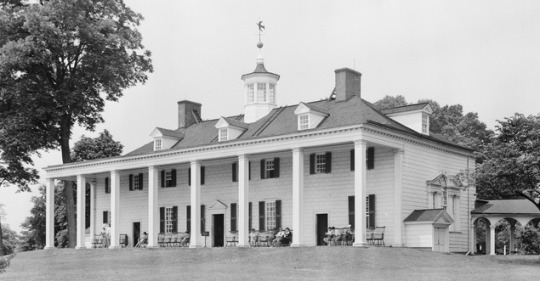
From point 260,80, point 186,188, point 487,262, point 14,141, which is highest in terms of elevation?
point 260,80

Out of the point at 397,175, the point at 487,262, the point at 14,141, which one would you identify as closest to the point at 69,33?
the point at 14,141

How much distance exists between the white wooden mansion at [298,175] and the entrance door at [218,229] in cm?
6

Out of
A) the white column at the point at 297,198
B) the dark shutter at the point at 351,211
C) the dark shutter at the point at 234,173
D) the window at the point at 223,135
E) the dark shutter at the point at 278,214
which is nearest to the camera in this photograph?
the white column at the point at 297,198

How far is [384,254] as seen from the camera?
1165 inches

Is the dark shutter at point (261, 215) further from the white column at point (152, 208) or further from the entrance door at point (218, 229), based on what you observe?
the white column at point (152, 208)

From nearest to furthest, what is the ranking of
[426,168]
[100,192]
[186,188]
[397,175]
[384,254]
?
[384,254] → [397,175] → [426,168] → [186,188] → [100,192]

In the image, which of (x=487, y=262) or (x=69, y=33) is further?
(x=69, y=33)

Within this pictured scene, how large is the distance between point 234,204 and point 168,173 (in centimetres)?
597

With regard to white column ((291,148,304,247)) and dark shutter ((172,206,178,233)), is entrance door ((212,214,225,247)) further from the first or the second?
white column ((291,148,304,247))

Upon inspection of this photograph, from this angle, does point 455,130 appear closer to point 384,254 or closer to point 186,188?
point 186,188

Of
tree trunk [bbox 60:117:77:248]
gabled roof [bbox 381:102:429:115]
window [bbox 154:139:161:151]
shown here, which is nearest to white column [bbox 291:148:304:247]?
gabled roof [bbox 381:102:429:115]

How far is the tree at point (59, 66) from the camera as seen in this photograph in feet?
133

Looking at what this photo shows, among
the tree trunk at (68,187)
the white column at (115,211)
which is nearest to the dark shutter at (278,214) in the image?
the white column at (115,211)

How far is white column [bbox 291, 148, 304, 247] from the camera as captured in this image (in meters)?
33.9
